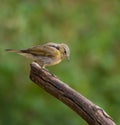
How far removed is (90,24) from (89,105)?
3326 mm

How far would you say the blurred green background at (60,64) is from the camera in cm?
620

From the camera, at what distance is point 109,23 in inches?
275

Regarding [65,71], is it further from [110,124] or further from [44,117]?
[110,124]

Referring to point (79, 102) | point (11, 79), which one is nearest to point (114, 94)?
point (11, 79)

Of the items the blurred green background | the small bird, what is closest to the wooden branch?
the small bird

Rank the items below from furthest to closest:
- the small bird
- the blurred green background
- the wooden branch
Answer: the blurred green background, the small bird, the wooden branch

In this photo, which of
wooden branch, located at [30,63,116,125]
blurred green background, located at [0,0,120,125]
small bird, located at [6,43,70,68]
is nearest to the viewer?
wooden branch, located at [30,63,116,125]

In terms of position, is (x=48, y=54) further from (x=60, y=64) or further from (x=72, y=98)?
(x=60, y=64)

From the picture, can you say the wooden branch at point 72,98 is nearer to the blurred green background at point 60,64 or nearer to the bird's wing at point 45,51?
the bird's wing at point 45,51

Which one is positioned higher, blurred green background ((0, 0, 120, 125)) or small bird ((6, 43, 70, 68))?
small bird ((6, 43, 70, 68))

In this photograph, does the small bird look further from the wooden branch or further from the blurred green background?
the blurred green background

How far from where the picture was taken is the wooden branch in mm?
3607

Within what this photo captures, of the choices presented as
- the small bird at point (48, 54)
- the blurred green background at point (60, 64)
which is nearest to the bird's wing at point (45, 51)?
the small bird at point (48, 54)

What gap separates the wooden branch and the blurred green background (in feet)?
6.82
